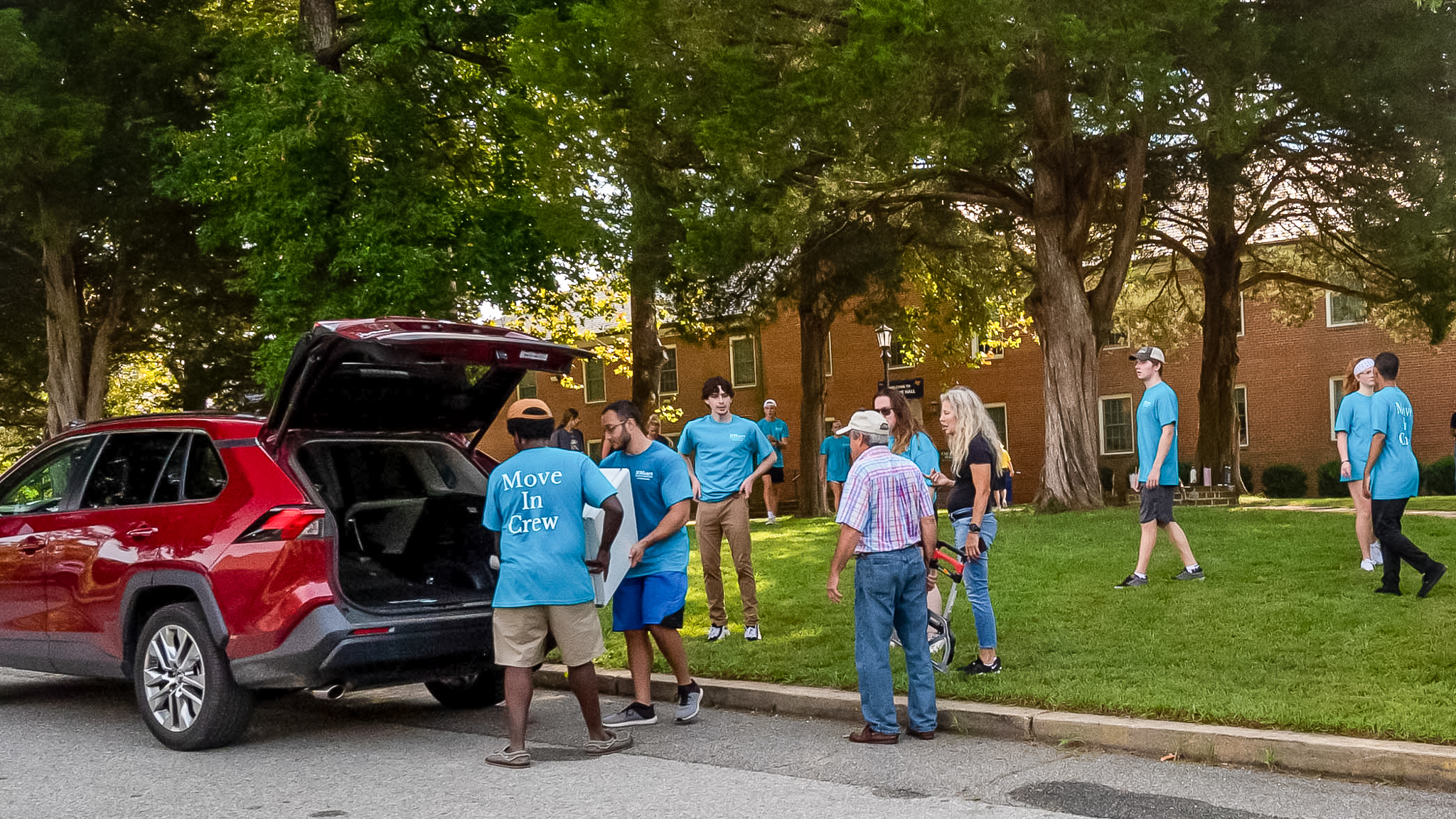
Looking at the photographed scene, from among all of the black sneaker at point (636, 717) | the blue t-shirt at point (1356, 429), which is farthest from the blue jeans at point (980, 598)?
the blue t-shirt at point (1356, 429)

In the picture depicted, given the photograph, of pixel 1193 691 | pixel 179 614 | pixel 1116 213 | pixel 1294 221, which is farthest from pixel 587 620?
pixel 1294 221

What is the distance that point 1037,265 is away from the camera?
23016mm

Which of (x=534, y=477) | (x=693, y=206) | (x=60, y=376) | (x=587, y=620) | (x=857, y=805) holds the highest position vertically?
(x=693, y=206)

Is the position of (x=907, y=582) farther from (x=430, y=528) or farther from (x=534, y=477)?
(x=430, y=528)

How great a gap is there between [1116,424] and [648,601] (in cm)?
3497

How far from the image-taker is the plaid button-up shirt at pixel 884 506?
6.61m

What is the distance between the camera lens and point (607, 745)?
6688mm

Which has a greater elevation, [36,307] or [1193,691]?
[36,307]

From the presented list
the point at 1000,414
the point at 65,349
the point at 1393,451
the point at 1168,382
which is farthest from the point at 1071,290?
the point at 65,349

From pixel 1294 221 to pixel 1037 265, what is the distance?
8897 mm

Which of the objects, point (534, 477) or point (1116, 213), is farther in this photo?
point (1116, 213)

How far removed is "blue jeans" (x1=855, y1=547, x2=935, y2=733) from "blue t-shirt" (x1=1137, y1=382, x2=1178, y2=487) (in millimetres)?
4221

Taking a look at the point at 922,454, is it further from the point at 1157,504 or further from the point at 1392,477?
the point at 1392,477

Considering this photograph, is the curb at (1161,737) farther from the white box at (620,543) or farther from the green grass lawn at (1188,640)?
the white box at (620,543)
